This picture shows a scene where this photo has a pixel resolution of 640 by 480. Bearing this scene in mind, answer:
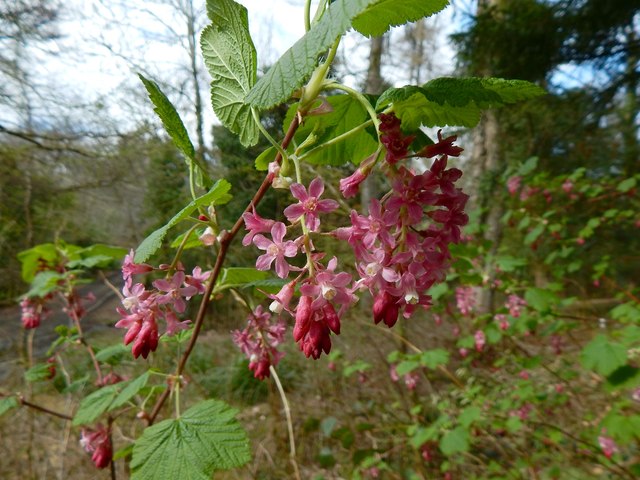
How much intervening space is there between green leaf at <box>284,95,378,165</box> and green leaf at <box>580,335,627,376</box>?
233 cm

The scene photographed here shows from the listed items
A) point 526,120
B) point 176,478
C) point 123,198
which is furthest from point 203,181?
point 123,198

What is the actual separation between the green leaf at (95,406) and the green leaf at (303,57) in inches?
48.1

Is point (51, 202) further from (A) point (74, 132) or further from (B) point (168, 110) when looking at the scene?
(B) point (168, 110)

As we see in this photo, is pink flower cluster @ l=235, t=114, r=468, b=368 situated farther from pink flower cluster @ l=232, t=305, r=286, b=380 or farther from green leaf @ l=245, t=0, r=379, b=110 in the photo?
pink flower cluster @ l=232, t=305, r=286, b=380

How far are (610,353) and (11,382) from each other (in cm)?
677

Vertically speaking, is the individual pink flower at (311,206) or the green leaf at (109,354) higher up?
the individual pink flower at (311,206)

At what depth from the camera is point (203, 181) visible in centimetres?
94

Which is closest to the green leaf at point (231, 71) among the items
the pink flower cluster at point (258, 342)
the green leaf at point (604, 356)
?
the pink flower cluster at point (258, 342)

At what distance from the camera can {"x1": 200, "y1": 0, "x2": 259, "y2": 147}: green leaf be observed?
30.6 inches

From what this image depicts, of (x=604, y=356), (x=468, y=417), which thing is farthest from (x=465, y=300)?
(x=604, y=356)

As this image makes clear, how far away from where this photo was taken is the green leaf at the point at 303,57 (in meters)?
0.53

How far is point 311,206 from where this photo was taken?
715 millimetres

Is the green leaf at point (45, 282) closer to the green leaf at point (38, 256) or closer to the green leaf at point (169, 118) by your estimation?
the green leaf at point (38, 256)

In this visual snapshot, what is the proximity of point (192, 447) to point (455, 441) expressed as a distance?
2780 mm
